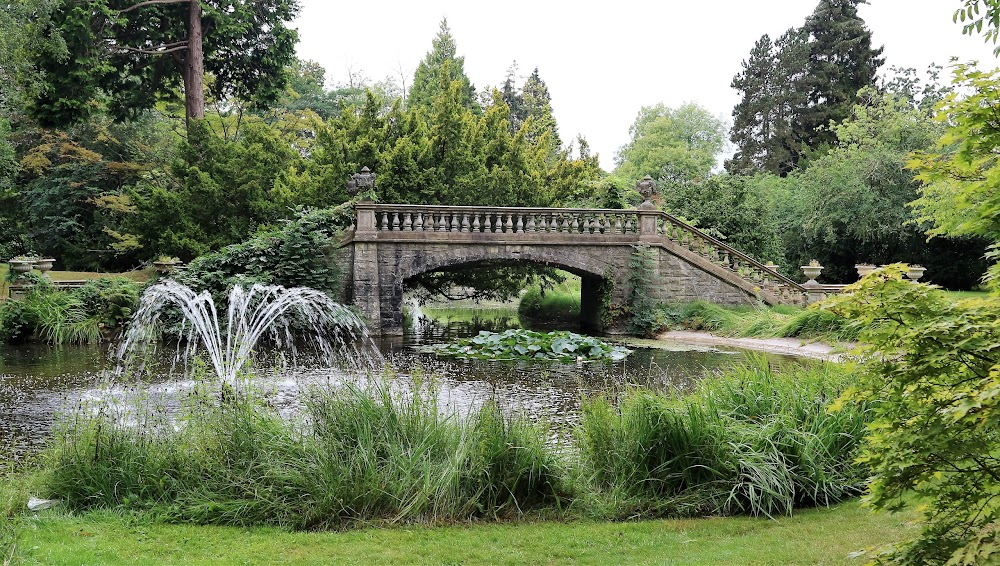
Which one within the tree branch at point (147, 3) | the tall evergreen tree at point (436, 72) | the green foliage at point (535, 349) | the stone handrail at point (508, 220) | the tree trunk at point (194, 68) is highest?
the tall evergreen tree at point (436, 72)

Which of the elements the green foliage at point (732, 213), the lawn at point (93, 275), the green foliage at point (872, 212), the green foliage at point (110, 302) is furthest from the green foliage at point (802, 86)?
the green foliage at point (110, 302)

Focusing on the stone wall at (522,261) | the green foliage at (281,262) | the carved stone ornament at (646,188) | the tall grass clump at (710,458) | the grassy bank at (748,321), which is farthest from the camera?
the carved stone ornament at (646,188)

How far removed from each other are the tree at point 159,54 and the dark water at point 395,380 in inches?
390

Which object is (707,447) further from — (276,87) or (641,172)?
(641,172)

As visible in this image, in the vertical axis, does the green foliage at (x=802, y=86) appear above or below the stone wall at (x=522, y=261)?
above

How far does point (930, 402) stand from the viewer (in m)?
2.96

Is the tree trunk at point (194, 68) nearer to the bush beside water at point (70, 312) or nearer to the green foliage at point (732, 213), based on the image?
the bush beside water at point (70, 312)

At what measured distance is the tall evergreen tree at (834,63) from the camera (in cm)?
4501

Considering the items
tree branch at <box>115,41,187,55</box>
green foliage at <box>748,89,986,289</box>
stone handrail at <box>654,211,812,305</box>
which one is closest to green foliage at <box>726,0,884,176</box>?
green foliage at <box>748,89,986,289</box>

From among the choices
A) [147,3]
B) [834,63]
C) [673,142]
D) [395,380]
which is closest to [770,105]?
[834,63]

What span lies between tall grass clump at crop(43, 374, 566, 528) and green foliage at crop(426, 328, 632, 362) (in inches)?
346

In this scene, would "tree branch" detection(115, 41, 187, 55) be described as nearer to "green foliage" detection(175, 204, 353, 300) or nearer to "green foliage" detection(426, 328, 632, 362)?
"green foliage" detection(175, 204, 353, 300)

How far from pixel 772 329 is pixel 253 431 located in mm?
14180

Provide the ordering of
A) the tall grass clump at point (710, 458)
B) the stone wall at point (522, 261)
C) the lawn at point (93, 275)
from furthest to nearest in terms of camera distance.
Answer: the lawn at point (93, 275), the stone wall at point (522, 261), the tall grass clump at point (710, 458)
